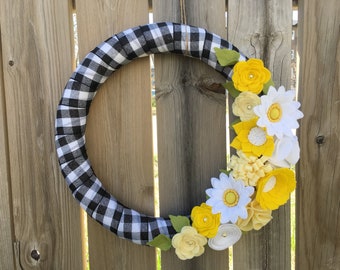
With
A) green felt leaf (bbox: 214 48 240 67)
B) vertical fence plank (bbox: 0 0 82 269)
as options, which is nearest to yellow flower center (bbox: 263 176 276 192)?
green felt leaf (bbox: 214 48 240 67)

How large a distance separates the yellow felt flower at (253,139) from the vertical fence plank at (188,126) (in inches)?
6.0

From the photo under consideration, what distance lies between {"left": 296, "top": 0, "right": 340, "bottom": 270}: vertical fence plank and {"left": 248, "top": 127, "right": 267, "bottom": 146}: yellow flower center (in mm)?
218

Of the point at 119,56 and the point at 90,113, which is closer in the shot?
the point at 119,56

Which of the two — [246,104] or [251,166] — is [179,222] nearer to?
[251,166]

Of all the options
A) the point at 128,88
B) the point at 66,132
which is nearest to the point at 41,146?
the point at 66,132

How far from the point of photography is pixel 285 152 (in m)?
1.15

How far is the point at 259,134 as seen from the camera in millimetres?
1163

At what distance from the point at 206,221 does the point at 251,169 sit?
206 millimetres

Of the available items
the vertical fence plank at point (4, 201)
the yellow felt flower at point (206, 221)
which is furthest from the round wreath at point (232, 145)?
the vertical fence plank at point (4, 201)

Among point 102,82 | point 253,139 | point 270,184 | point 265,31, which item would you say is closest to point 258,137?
point 253,139

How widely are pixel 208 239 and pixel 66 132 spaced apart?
551 millimetres

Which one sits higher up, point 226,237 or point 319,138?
point 319,138

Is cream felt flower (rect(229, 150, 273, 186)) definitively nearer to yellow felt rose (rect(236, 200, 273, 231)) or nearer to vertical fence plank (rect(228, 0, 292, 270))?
yellow felt rose (rect(236, 200, 273, 231))

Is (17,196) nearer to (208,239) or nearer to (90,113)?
(90,113)
